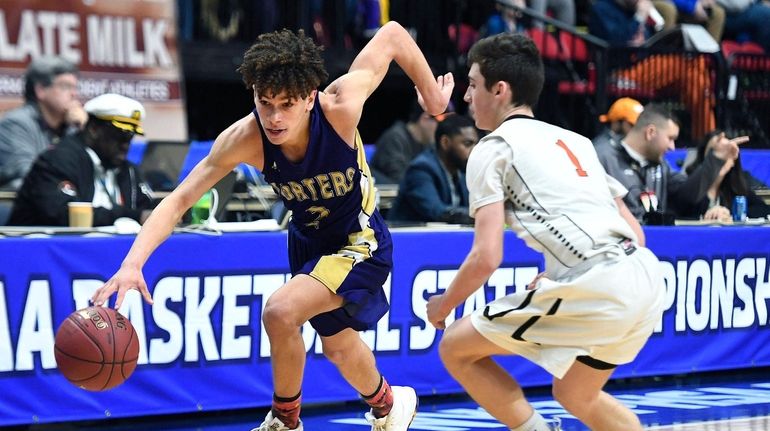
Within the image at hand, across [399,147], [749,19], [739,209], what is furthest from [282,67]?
[749,19]

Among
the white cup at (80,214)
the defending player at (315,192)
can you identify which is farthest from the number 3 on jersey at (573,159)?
the white cup at (80,214)

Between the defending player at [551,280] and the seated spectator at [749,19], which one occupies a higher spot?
the seated spectator at [749,19]

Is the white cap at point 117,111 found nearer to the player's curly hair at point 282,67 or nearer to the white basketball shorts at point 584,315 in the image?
the player's curly hair at point 282,67

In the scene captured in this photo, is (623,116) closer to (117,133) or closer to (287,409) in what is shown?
(117,133)

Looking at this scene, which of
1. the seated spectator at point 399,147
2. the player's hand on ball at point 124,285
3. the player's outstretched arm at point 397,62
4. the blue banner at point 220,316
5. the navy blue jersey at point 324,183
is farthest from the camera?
the seated spectator at point 399,147

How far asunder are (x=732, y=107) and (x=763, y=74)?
2.17 feet

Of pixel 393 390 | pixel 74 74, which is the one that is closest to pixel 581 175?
pixel 393 390

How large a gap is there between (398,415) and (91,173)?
309 centimetres

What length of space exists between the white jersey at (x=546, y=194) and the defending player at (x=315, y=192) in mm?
904

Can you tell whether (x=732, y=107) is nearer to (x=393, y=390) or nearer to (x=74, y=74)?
(x=74, y=74)

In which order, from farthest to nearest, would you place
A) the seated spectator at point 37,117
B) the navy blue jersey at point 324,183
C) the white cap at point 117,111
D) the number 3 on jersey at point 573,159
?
1. the seated spectator at point 37,117
2. the white cap at point 117,111
3. the navy blue jersey at point 324,183
4. the number 3 on jersey at point 573,159

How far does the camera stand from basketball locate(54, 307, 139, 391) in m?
5.16

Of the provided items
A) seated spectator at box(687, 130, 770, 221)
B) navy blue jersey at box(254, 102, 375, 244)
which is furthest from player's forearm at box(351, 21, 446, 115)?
seated spectator at box(687, 130, 770, 221)

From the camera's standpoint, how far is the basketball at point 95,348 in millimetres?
5164
